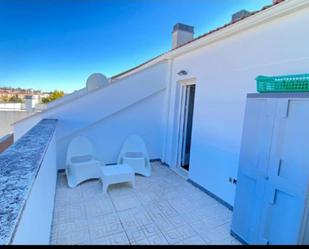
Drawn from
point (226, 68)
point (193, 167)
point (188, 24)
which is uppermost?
point (188, 24)

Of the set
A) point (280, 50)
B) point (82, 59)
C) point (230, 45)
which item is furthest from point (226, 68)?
point (82, 59)

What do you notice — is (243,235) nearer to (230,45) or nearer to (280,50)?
(280,50)

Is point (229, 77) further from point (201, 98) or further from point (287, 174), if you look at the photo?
point (287, 174)

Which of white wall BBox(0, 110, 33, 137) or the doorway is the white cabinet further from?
white wall BBox(0, 110, 33, 137)

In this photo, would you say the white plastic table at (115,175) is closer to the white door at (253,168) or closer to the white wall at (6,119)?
the white door at (253,168)

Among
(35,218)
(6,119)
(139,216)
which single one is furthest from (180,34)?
(6,119)

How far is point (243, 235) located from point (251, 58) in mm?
2260

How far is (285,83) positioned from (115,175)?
277cm

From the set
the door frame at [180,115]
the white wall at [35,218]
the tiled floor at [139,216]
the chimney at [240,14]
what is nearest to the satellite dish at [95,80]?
the door frame at [180,115]

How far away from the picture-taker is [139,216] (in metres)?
2.62

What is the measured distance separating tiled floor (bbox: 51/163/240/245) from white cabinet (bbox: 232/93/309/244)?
54 cm

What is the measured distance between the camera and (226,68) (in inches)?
115

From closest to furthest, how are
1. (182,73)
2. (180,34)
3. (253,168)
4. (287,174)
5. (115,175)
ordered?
(287,174)
(253,168)
(115,175)
(182,73)
(180,34)

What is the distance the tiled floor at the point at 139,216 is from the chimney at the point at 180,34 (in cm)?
383
